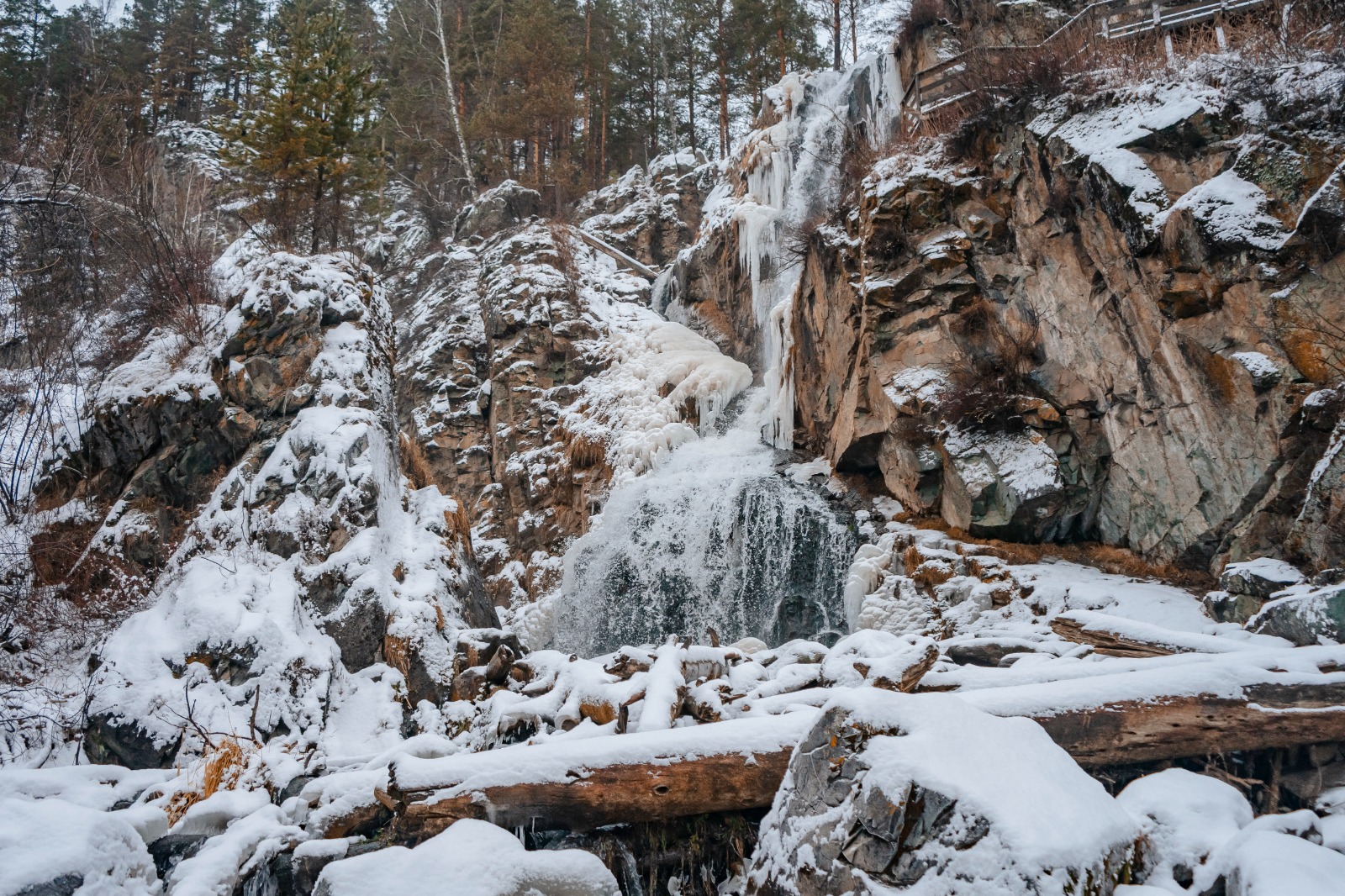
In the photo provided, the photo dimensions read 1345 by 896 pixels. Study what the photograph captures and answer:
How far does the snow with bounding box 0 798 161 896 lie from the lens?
2934mm

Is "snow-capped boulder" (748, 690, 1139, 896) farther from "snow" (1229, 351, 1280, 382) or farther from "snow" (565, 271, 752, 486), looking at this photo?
"snow" (565, 271, 752, 486)

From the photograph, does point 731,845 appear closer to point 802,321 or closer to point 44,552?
point 44,552

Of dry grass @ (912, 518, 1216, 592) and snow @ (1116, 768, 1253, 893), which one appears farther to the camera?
dry grass @ (912, 518, 1216, 592)

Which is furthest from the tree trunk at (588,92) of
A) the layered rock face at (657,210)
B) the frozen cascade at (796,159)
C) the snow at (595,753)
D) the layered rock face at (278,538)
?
the snow at (595,753)

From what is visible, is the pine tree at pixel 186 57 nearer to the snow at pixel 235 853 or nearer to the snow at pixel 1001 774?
the snow at pixel 235 853

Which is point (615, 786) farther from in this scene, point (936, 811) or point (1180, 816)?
point (1180, 816)

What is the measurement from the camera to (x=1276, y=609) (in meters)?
5.11

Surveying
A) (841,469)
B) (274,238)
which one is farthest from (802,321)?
(274,238)

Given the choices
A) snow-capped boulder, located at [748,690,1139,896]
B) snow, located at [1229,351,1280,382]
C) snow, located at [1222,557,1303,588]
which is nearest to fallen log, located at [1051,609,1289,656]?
snow, located at [1222,557,1303,588]

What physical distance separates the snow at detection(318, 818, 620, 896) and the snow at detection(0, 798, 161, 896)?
1.09m

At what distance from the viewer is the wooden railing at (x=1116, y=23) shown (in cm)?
1005

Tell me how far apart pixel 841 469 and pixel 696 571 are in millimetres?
3046

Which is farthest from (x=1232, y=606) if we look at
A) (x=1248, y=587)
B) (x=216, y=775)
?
(x=216, y=775)

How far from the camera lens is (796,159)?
17344 millimetres
